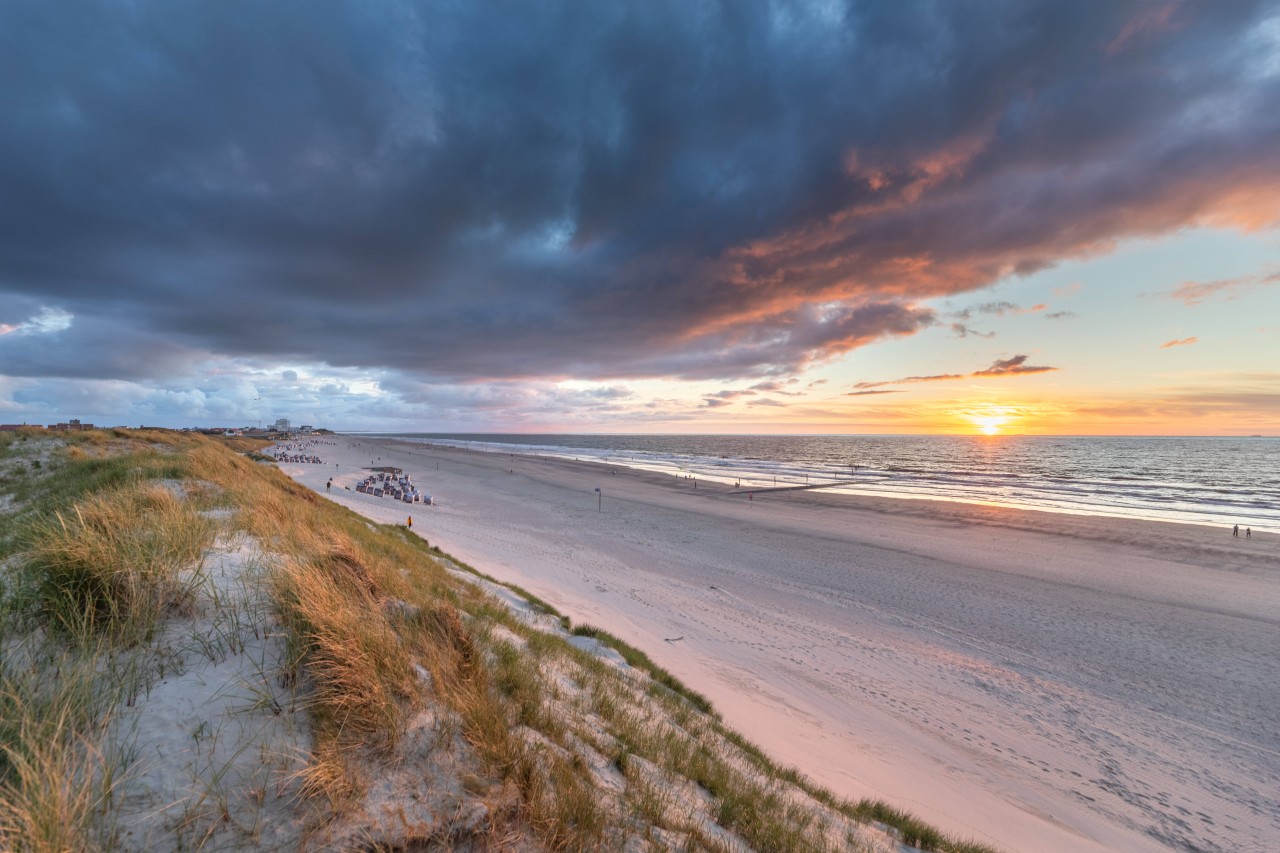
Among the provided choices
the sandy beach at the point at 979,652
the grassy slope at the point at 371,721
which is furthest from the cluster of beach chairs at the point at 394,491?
the grassy slope at the point at 371,721

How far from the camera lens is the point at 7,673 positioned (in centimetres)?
335

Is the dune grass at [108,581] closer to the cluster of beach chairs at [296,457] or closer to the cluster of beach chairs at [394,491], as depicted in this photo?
the cluster of beach chairs at [394,491]

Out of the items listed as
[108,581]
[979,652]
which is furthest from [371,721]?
[979,652]

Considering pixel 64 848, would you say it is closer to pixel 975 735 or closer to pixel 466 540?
pixel 975 735

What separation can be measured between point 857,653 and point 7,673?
1512 cm

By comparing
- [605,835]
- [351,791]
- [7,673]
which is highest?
[7,673]

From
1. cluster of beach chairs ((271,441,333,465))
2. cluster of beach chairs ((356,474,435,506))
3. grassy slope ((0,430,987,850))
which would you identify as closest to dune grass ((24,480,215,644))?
grassy slope ((0,430,987,850))

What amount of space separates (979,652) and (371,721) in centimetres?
1626

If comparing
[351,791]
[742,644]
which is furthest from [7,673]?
[742,644]

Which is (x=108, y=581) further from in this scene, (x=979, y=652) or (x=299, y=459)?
(x=299, y=459)

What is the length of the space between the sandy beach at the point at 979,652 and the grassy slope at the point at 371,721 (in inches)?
125

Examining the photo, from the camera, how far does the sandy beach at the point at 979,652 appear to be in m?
8.30

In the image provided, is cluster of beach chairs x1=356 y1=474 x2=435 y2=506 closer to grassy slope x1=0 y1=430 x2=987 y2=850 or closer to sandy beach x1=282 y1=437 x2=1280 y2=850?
sandy beach x1=282 y1=437 x2=1280 y2=850

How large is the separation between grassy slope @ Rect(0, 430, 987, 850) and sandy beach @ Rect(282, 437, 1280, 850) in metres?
3.18
